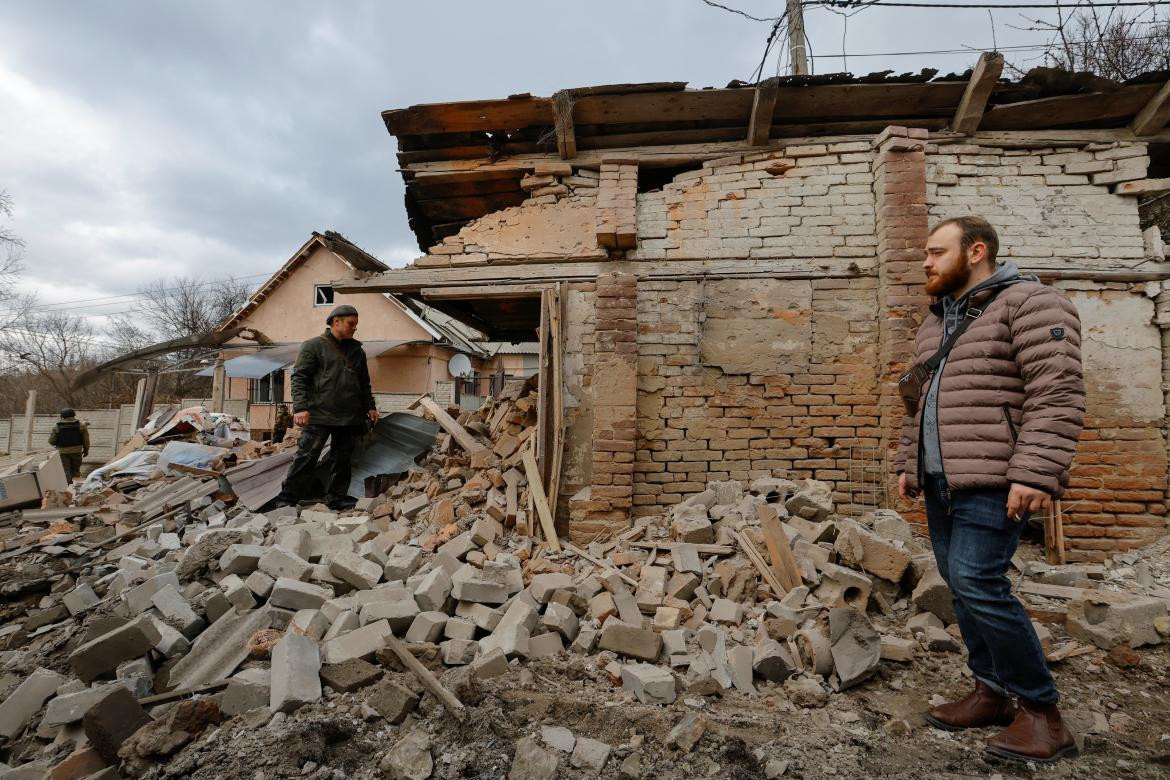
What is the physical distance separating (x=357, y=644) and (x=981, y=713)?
9.56ft

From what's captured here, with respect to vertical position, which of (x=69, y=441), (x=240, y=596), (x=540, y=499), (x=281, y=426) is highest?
(x=281, y=426)

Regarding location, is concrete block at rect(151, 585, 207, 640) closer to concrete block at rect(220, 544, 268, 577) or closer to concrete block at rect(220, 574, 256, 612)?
concrete block at rect(220, 574, 256, 612)

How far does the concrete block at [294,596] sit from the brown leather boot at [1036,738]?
3.42 meters

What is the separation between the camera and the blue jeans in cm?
205

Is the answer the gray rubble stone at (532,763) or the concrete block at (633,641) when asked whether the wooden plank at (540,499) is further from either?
the gray rubble stone at (532,763)

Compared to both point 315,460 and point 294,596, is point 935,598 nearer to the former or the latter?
point 294,596

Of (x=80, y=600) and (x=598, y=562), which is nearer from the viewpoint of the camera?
(x=80, y=600)

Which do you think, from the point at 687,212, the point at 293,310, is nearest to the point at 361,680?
the point at 687,212

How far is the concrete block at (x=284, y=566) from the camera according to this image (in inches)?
143

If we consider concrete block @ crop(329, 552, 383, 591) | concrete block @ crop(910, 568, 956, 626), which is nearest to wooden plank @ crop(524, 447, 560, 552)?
concrete block @ crop(329, 552, 383, 591)

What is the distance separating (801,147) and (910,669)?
14.2 ft

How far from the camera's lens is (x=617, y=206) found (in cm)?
507

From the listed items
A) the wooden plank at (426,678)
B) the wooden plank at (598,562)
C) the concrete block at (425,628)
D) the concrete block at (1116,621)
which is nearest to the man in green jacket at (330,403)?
the wooden plank at (598,562)

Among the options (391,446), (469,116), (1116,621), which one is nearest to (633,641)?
(1116,621)
